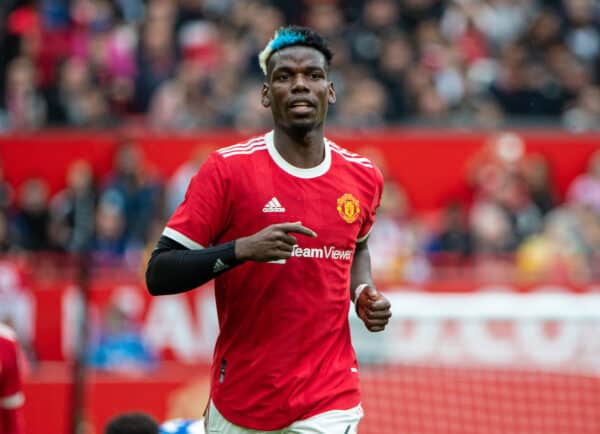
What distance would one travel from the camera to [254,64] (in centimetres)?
1625

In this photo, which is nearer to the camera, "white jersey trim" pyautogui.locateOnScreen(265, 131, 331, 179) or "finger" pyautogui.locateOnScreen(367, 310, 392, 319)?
"finger" pyautogui.locateOnScreen(367, 310, 392, 319)

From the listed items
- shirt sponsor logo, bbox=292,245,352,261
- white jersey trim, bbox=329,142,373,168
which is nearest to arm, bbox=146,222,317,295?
shirt sponsor logo, bbox=292,245,352,261

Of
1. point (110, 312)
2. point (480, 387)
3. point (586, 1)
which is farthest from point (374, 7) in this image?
point (480, 387)

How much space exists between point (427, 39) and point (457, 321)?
4821 mm

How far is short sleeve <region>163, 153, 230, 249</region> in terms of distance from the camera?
5289 millimetres

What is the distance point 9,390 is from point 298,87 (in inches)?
96.5

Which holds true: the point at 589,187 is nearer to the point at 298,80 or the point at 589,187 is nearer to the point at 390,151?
the point at 390,151

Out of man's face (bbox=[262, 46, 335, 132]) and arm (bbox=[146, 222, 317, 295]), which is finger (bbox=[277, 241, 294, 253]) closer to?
arm (bbox=[146, 222, 317, 295])

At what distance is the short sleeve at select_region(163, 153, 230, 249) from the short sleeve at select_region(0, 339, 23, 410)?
5.74ft

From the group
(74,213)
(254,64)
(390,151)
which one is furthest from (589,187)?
(74,213)

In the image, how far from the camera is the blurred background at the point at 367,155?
1356 cm

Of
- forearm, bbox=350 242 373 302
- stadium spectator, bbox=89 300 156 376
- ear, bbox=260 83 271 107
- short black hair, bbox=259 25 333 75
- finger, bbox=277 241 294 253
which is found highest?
short black hair, bbox=259 25 333 75

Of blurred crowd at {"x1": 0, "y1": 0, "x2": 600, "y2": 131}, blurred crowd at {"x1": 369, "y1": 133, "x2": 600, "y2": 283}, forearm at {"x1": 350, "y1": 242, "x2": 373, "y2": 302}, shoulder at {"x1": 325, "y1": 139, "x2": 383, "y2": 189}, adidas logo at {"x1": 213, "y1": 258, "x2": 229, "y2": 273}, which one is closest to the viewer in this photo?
adidas logo at {"x1": 213, "y1": 258, "x2": 229, "y2": 273}

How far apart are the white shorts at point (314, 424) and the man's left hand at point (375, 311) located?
39 centimetres
